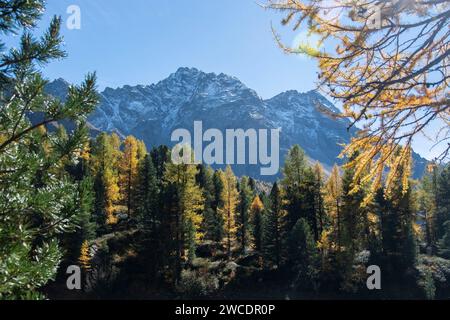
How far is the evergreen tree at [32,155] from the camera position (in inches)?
156

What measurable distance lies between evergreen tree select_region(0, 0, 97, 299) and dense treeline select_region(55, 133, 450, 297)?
27.5m

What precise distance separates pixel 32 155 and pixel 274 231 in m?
34.0

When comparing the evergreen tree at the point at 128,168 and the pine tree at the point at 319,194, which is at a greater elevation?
the evergreen tree at the point at 128,168

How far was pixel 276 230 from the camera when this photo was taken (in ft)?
121

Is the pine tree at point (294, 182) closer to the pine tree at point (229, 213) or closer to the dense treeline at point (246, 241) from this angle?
the dense treeline at point (246, 241)

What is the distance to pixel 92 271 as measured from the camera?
107 ft

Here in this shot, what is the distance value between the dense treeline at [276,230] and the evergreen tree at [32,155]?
1082 inches

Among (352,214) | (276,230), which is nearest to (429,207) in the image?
(352,214)

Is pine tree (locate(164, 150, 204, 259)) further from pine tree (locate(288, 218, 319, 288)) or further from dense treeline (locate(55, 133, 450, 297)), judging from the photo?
pine tree (locate(288, 218, 319, 288))

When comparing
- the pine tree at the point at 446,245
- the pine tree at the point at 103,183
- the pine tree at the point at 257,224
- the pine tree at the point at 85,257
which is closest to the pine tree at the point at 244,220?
the pine tree at the point at 257,224

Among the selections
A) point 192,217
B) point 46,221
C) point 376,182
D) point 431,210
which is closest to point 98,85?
point 46,221

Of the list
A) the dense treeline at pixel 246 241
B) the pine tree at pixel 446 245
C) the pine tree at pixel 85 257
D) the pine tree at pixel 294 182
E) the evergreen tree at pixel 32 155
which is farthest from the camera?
the pine tree at pixel 446 245

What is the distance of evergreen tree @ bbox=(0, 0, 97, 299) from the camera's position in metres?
3.96

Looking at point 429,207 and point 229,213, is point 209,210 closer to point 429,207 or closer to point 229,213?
point 229,213
